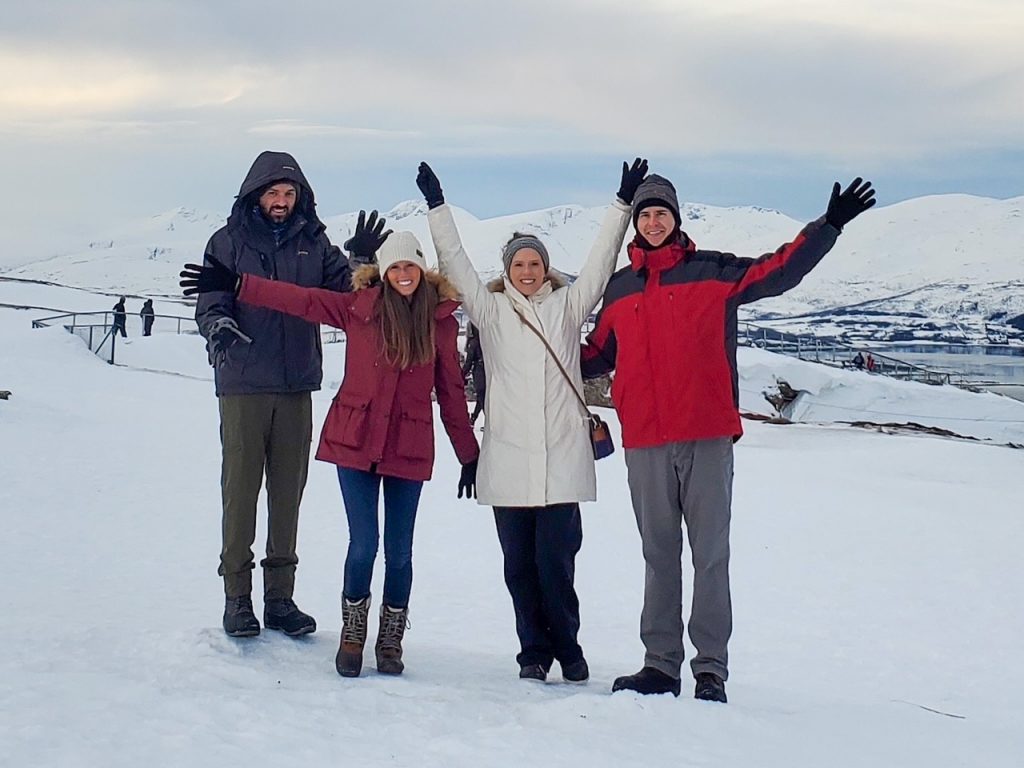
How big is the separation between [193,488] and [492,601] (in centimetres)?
407

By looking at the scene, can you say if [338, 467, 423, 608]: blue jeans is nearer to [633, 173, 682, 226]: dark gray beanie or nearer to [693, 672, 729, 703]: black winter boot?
[693, 672, 729, 703]: black winter boot

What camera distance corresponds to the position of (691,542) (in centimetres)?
400

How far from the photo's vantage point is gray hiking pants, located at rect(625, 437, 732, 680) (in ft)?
13.0

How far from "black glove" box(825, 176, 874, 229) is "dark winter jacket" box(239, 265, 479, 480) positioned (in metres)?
1.44

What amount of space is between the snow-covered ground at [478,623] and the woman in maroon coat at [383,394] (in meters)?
0.33

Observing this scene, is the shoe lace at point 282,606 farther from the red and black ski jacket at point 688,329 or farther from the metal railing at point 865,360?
the metal railing at point 865,360

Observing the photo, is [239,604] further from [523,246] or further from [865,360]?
[865,360]

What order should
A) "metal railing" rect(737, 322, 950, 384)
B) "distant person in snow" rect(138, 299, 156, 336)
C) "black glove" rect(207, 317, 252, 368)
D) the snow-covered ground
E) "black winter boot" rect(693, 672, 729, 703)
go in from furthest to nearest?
"metal railing" rect(737, 322, 950, 384)
"distant person in snow" rect(138, 299, 156, 336)
"black glove" rect(207, 317, 252, 368)
"black winter boot" rect(693, 672, 729, 703)
the snow-covered ground

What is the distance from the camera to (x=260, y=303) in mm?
4059

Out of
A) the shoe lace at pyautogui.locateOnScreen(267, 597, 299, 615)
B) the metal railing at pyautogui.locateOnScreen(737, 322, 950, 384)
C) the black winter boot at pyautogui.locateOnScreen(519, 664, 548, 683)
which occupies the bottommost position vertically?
the metal railing at pyautogui.locateOnScreen(737, 322, 950, 384)

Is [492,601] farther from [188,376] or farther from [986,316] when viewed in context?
[986,316]

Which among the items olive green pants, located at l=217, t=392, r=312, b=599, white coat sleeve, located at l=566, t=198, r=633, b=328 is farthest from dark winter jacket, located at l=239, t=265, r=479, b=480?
white coat sleeve, located at l=566, t=198, r=633, b=328

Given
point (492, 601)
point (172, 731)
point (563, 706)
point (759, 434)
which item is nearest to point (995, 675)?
point (492, 601)

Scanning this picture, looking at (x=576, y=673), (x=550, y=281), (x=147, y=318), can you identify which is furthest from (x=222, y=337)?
(x=147, y=318)
